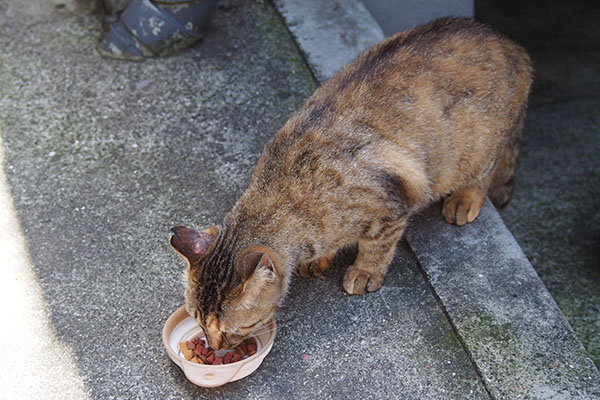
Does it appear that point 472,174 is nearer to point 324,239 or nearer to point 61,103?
point 324,239

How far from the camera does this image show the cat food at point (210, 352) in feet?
8.98

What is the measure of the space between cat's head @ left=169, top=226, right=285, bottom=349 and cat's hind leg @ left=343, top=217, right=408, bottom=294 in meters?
0.55

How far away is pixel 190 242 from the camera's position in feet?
8.48

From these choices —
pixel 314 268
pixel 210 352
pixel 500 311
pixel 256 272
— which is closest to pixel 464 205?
pixel 500 311

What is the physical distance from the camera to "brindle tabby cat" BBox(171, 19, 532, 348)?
2.59 metres

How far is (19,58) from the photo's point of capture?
14.4 feet

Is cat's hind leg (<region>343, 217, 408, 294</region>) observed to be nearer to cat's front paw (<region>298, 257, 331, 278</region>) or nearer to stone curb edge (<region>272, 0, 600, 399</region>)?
cat's front paw (<region>298, 257, 331, 278</region>)

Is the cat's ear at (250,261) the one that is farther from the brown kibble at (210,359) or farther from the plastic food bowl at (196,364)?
the brown kibble at (210,359)

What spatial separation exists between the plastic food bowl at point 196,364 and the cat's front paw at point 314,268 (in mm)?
462

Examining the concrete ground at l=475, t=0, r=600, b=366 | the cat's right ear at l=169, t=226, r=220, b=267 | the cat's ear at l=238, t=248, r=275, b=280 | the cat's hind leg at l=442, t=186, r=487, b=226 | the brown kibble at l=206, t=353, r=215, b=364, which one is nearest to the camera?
the cat's ear at l=238, t=248, r=275, b=280

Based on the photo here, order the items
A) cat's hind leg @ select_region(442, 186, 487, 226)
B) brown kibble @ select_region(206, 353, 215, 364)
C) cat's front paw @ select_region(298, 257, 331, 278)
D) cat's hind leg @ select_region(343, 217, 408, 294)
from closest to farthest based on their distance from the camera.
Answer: brown kibble @ select_region(206, 353, 215, 364) → cat's hind leg @ select_region(343, 217, 408, 294) → cat's front paw @ select_region(298, 257, 331, 278) → cat's hind leg @ select_region(442, 186, 487, 226)

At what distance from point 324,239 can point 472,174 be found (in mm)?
1029

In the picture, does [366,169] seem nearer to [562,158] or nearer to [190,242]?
[190,242]

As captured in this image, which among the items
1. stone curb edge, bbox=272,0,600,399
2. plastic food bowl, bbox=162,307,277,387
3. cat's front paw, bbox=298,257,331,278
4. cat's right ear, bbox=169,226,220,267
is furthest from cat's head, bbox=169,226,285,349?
stone curb edge, bbox=272,0,600,399
